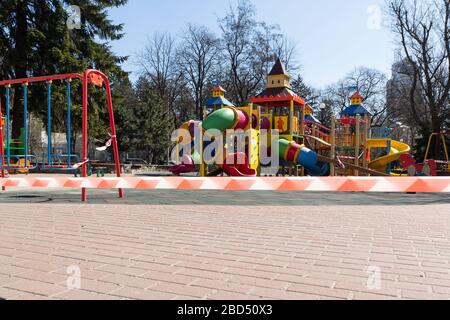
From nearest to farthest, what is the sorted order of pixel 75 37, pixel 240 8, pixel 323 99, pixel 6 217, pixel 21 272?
pixel 21 272 < pixel 6 217 < pixel 75 37 < pixel 240 8 < pixel 323 99

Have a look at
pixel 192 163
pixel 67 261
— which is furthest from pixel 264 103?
pixel 67 261

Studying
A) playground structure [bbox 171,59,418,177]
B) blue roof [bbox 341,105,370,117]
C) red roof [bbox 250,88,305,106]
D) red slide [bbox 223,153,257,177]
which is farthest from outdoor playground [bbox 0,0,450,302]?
blue roof [bbox 341,105,370,117]

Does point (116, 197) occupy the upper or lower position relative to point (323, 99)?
lower

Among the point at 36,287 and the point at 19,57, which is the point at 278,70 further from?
the point at 36,287

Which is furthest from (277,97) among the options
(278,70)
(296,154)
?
(296,154)

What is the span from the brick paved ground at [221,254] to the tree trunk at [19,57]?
1760cm

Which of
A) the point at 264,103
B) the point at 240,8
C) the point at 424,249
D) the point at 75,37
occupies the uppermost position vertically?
the point at 240,8

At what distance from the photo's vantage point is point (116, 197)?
10.2 m

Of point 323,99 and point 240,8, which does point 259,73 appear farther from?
point 323,99

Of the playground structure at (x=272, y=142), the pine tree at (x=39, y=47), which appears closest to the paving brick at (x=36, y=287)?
the playground structure at (x=272, y=142)

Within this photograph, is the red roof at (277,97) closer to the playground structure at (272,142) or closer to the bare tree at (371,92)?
the playground structure at (272,142)

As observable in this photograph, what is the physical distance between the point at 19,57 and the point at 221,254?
75.4 ft

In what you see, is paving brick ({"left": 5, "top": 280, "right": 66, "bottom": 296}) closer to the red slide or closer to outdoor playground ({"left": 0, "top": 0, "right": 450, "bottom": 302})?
outdoor playground ({"left": 0, "top": 0, "right": 450, "bottom": 302})
